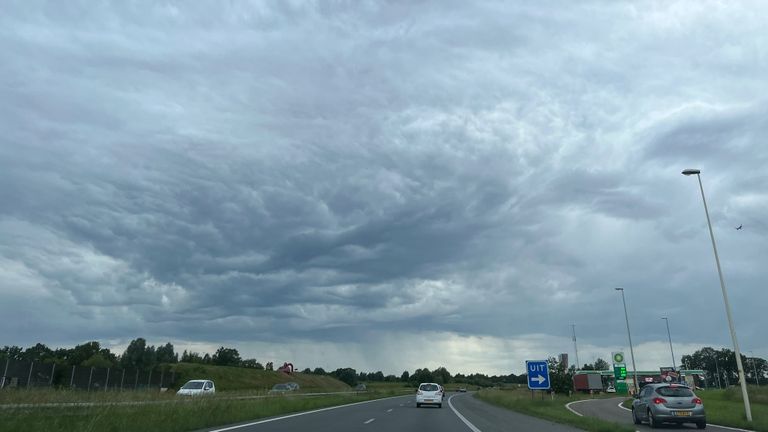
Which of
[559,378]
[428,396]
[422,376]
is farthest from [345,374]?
[428,396]

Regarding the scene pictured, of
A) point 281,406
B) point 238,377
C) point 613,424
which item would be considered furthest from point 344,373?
point 613,424

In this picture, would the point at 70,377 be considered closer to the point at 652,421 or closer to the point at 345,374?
the point at 652,421

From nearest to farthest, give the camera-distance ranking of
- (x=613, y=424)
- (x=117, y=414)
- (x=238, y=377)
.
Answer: (x=117, y=414) → (x=613, y=424) → (x=238, y=377)

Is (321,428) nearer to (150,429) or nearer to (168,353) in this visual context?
(150,429)

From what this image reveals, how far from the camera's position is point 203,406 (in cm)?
2173

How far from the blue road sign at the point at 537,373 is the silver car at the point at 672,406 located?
13.8m

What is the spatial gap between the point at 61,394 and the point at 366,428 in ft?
35.5

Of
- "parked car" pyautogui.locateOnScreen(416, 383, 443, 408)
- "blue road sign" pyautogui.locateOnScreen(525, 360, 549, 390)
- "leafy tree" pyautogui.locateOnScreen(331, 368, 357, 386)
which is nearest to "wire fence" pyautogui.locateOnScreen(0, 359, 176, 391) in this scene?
"parked car" pyautogui.locateOnScreen(416, 383, 443, 408)

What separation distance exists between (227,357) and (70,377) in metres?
121

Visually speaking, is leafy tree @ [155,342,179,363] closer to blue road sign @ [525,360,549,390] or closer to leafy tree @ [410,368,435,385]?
leafy tree @ [410,368,435,385]

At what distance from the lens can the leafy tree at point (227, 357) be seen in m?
152

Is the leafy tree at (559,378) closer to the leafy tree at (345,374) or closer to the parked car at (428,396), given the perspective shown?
the parked car at (428,396)

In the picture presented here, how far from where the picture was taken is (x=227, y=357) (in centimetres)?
15400

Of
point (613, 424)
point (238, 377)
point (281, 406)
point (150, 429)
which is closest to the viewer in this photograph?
point (150, 429)
